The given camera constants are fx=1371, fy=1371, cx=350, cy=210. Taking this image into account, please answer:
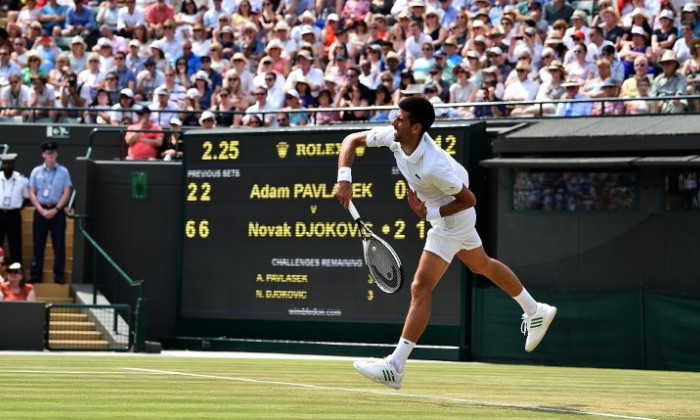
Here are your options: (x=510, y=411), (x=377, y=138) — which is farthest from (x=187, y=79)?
(x=510, y=411)

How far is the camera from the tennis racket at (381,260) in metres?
10.7

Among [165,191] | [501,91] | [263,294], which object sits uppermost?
[501,91]

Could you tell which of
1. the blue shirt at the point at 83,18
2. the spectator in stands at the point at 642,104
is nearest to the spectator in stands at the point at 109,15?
the blue shirt at the point at 83,18

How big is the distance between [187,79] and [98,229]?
359 cm

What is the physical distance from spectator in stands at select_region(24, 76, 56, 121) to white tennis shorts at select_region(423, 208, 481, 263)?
16.1 metres

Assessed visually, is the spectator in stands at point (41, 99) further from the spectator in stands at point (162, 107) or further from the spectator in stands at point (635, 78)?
the spectator in stands at point (635, 78)

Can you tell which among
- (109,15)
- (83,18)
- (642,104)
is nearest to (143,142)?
(109,15)

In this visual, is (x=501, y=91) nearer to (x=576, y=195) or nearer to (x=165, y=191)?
(x=576, y=195)

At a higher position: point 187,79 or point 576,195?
point 187,79

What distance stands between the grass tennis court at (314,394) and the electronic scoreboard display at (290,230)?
23.5 feet

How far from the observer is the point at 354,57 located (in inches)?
982

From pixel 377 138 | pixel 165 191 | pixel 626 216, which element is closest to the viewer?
pixel 377 138

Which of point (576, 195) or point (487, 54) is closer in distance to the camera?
point (576, 195)

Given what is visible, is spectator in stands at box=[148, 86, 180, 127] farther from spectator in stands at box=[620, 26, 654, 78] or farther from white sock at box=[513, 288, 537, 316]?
white sock at box=[513, 288, 537, 316]
